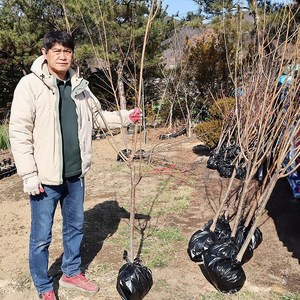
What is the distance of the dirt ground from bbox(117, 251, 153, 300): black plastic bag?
0.14 m

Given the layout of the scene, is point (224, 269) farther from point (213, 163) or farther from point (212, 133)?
point (212, 133)

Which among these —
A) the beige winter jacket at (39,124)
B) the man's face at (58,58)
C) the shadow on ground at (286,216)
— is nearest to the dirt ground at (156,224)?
the shadow on ground at (286,216)

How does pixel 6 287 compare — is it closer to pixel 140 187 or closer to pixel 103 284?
pixel 103 284

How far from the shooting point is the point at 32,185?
6.75 feet

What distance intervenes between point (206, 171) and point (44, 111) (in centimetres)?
396

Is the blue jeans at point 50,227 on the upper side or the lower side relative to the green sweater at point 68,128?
lower

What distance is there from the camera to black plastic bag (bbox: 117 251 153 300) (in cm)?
232

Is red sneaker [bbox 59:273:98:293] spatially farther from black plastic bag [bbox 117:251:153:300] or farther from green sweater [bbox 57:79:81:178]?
green sweater [bbox 57:79:81:178]

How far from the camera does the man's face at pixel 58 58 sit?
6.80 feet

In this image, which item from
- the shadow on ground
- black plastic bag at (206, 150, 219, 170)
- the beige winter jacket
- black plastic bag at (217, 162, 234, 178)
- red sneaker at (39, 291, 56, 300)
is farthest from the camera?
black plastic bag at (206, 150, 219, 170)

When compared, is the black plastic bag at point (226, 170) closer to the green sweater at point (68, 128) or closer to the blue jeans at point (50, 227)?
the blue jeans at point (50, 227)

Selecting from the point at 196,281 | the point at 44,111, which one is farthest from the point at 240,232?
the point at 44,111

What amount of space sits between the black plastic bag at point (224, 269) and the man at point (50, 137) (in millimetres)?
928

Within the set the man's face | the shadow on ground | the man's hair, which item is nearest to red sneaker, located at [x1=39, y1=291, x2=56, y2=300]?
the man's face
